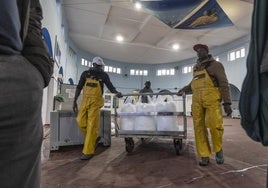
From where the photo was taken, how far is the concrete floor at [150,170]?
1829 millimetres

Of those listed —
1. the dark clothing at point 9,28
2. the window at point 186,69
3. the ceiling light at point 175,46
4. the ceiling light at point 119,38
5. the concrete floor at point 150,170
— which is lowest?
the concrete floor at point 150,170

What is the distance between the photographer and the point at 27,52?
608mm

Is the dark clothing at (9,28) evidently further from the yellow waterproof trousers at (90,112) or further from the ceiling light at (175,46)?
the ceiling light at (175,46)

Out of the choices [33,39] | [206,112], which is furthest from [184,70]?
[33,39]

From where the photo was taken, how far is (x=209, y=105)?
2.46 metres

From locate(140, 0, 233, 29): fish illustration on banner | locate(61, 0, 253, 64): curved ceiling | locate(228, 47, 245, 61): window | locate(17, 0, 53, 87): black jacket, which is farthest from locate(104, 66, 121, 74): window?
locate(17, 0, 53, 87): black jacket

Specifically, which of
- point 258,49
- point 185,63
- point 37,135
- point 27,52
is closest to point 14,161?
point 37,135

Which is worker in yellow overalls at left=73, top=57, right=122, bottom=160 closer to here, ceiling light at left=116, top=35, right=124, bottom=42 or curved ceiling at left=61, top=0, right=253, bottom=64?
curved ceiling at left=61, top=0, right=253, bottom=64

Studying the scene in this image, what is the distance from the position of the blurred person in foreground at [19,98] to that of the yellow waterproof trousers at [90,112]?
2205mm

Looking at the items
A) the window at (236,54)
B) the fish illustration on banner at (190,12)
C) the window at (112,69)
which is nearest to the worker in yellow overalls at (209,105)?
the fish illustration on banner at (190,12)

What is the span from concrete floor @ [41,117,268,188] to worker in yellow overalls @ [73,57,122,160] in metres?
0.22

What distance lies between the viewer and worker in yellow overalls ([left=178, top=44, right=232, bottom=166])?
8.02ft

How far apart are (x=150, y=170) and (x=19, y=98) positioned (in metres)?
1.92

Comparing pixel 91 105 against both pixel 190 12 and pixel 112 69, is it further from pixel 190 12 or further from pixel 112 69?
pixel 112 69
